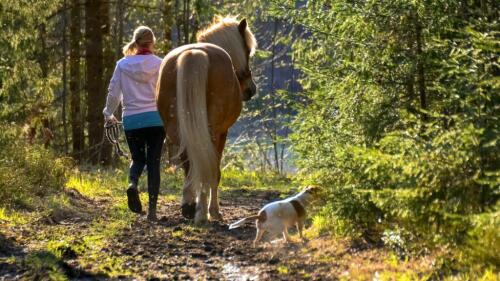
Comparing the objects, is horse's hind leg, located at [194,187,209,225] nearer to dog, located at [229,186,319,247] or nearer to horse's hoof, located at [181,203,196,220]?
horse's hoof, located at [181,203,196,220]

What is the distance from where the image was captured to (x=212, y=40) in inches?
377

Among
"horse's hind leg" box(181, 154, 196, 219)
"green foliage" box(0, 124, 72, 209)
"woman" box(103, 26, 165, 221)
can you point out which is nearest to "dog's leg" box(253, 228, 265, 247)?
"horse's hind leg" box(181, 154, 196, 219)

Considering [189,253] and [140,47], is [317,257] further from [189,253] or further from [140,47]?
[140,47]

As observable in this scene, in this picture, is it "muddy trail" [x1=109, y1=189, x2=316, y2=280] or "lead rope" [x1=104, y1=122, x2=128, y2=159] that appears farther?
"lead rope" [x1=104, y1=122, x2=128, y2=159]

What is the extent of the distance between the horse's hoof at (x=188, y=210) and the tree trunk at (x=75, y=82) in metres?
11.4

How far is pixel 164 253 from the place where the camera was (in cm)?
664

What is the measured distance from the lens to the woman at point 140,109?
8844mm

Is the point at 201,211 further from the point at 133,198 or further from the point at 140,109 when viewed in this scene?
the point at 140,109

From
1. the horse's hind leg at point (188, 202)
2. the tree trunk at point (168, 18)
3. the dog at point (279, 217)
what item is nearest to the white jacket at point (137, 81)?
the horse's hind leg at point (188, 202)

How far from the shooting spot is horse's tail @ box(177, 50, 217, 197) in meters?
7.85

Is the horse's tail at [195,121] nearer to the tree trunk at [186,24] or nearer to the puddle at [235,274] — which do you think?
the puddle at [235,274]

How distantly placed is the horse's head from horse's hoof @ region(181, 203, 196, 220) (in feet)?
5.95

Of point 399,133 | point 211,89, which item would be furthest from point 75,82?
point 399,133

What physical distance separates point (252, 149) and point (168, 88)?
17.0 m
